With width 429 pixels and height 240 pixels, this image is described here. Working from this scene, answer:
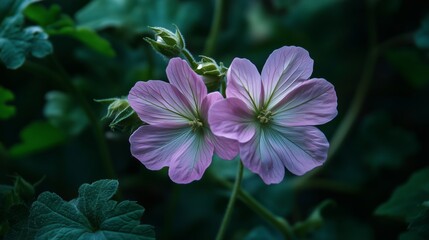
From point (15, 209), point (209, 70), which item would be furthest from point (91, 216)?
point (209, 70)

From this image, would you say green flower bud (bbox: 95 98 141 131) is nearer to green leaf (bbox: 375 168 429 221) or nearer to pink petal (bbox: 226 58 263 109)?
pink petal (bbox: 226 58 263 109)

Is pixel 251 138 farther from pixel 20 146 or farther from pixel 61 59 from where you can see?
pixel 61 59

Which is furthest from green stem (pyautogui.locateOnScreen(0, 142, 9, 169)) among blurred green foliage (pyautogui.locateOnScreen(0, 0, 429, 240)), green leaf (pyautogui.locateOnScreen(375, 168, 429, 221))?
green leaf (pyautogui.locateOnScreen(375, 168, 429, 221))

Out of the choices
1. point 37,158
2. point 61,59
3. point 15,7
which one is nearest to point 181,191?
point 37,158

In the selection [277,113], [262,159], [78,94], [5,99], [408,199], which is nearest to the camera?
[262,159]

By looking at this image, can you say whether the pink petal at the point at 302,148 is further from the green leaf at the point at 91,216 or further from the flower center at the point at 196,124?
the green leaf at the point at 91,216

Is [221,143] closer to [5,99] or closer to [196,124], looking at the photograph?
[196,124]
